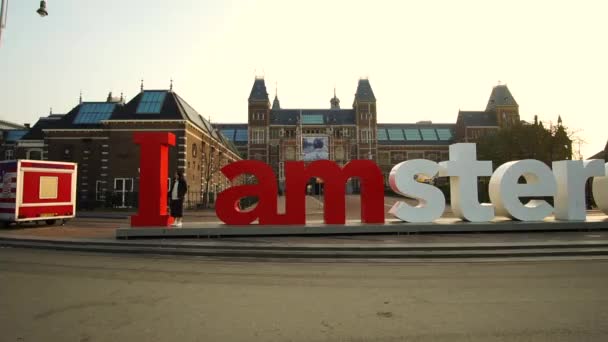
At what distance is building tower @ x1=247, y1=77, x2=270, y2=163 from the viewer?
81438 millimetres

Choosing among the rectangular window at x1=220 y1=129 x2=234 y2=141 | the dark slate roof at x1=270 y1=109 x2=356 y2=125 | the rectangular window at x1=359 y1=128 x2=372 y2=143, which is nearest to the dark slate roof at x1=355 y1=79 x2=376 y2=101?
the dark slate roof at x1=270 y1=109 x2=356 y2=125

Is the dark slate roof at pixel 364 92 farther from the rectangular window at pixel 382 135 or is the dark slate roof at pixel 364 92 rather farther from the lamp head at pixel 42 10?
the lamp head at pixel 42 10

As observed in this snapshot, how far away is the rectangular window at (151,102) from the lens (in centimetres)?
3503

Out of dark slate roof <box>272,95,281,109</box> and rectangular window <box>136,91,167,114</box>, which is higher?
dark slate roof <box>272,95,281,109</box>

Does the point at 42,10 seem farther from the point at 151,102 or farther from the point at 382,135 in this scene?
the point at 382,135

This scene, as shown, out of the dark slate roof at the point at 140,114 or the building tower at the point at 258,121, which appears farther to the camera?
the building tower at the point at 258,121

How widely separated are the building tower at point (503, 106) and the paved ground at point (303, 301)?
79.5 meters

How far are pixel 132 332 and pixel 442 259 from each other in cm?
755

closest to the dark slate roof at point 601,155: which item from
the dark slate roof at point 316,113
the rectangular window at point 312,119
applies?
the dark slate roof at point 316,113

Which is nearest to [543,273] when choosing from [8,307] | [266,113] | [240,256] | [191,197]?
[240,256]

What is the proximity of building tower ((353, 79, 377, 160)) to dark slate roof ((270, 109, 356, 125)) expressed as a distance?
8.03ft

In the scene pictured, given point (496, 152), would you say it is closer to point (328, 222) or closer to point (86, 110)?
point (328, 222)

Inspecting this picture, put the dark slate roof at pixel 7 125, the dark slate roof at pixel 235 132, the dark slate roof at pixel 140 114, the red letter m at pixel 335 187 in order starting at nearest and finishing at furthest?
the red letter m at pixel 335 187, the dark slate roof at pixel 140 114, the dark slate roof at pixel 7 125, the dark slate roof at pixel 235 132

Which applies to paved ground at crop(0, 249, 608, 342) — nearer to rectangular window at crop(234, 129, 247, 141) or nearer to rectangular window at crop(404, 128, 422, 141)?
rectangular window at crop(404, 128, 422, 141)
